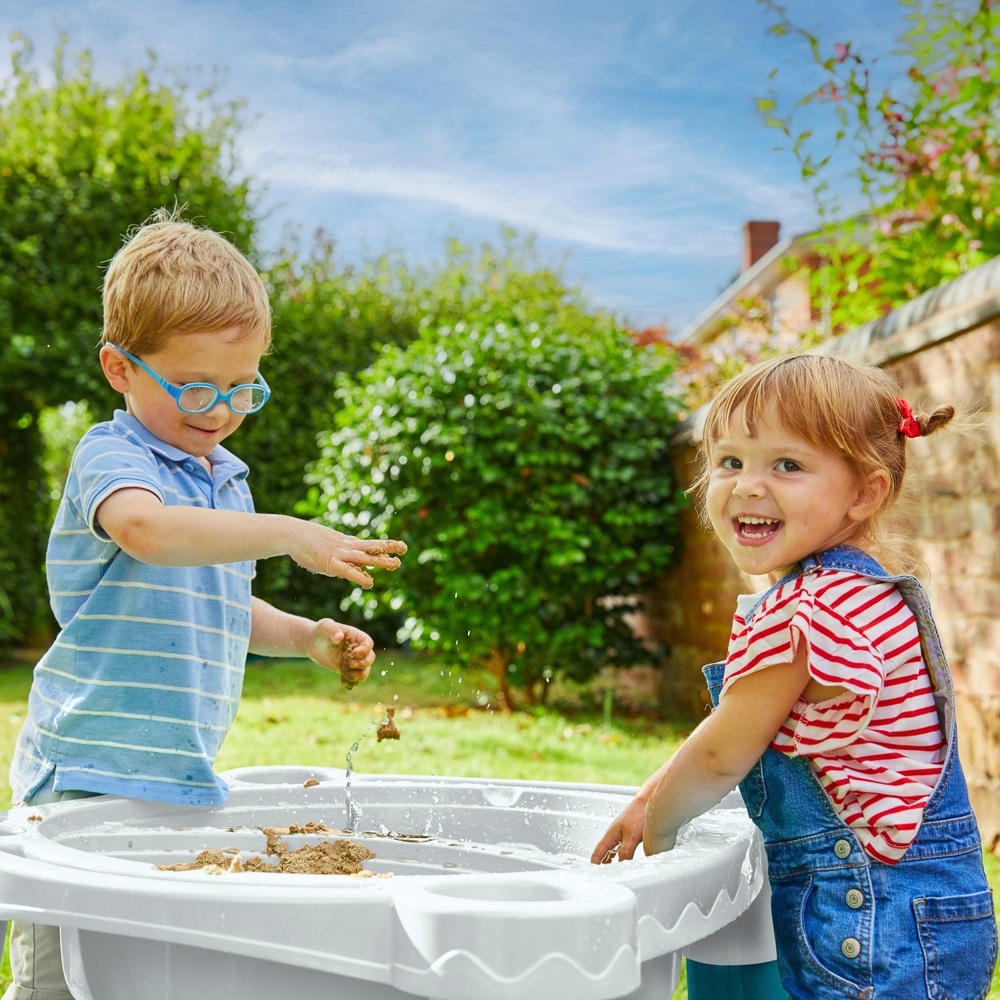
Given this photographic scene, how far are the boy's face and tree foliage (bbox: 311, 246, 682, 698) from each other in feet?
11.4

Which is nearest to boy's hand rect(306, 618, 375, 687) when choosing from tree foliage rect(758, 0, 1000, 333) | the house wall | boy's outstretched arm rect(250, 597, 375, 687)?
boy's outstretched arm rect(250, 597, 375, 687)

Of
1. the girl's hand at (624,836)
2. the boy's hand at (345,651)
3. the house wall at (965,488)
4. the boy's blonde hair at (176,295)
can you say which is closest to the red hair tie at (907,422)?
the girl's hand at (624,836)

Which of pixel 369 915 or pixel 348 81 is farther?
pixel 348 81

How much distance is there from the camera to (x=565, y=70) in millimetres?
5359

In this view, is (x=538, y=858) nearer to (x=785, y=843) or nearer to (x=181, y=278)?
(x=785, y=843)

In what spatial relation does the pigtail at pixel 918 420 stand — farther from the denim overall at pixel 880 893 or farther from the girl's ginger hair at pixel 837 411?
the denim overall at pixel 880 893

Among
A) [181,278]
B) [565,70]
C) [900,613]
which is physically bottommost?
[900,613]

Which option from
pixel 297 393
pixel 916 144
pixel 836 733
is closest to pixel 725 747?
pixel 836 733

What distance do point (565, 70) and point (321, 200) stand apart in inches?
177

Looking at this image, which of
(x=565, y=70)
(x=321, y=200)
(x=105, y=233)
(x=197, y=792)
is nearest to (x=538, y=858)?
(x=197, y=792)

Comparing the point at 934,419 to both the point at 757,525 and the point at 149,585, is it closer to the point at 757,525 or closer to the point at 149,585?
the point at 757,525

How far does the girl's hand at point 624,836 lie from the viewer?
4.66 feet

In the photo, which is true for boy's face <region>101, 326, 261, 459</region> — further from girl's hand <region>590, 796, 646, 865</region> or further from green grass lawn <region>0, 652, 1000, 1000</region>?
green grass lawn <region>0, 652, 1000, 1000</region>

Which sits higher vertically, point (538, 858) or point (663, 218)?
point (663, 218)
